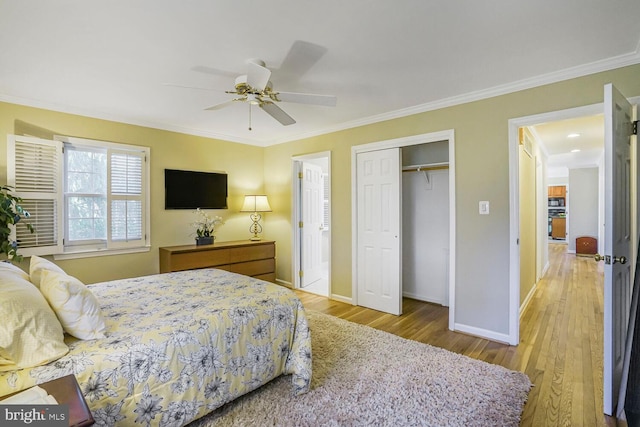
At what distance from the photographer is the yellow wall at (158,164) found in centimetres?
320

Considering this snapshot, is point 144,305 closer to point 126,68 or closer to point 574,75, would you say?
point 126,68

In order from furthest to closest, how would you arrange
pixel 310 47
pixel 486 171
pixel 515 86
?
pixel 486 171 < pixel 515 86 < pixel 310 47

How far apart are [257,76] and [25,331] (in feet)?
6.00

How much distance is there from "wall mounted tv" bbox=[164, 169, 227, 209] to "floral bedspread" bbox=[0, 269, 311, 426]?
1.86m

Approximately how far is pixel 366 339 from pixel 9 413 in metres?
2.50

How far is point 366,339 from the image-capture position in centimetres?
291

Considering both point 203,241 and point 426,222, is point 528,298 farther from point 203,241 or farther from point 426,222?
point 203,241

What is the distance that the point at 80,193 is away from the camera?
3.46 meters

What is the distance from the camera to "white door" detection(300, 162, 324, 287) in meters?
4.99

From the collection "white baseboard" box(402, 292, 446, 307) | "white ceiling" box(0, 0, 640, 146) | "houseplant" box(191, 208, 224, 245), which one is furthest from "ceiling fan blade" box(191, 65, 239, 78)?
"white baseboard" box(402, 292, 446, 307)

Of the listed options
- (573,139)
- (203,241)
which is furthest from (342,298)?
(573,139)

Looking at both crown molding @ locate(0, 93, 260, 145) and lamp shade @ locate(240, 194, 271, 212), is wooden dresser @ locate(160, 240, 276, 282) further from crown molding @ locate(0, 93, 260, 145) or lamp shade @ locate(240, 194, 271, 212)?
crown molding @ locate(0, 93, 260, 145)

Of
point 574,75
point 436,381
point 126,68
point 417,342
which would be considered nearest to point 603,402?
point 436,381

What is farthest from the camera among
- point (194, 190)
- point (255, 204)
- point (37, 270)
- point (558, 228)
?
point (558, 228)
